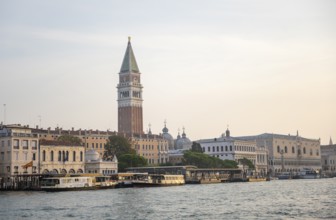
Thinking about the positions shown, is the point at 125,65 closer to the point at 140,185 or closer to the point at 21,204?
the point at 140,185

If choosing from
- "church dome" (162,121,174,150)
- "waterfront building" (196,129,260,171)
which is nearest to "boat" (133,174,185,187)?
"waterfront building" (196,129,260,171)

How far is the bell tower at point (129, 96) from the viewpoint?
520ft

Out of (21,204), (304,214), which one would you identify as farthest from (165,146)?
(304,214)

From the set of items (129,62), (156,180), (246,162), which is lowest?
(156,180)

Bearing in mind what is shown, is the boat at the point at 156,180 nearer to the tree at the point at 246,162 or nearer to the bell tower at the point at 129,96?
the tree at the point at 246,162

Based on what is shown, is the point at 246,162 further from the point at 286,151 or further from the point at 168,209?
the point at 168,209

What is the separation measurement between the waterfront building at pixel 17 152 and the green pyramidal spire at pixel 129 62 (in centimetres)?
7512

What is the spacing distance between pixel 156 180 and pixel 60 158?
16.0 metres

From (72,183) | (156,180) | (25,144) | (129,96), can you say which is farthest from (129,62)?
(72,183)

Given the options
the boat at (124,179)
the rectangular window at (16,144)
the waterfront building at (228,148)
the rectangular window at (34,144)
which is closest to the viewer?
the rectangular window at (16,144)

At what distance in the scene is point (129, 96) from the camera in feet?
529

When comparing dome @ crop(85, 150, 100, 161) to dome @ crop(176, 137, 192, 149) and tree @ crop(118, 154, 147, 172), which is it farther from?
dome @ crop(176, 137, 192, 149)

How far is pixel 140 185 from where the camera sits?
3656 inches

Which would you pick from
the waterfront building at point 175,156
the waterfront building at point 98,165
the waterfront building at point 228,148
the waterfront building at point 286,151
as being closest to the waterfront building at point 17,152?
the waterfront building at point 98,165
